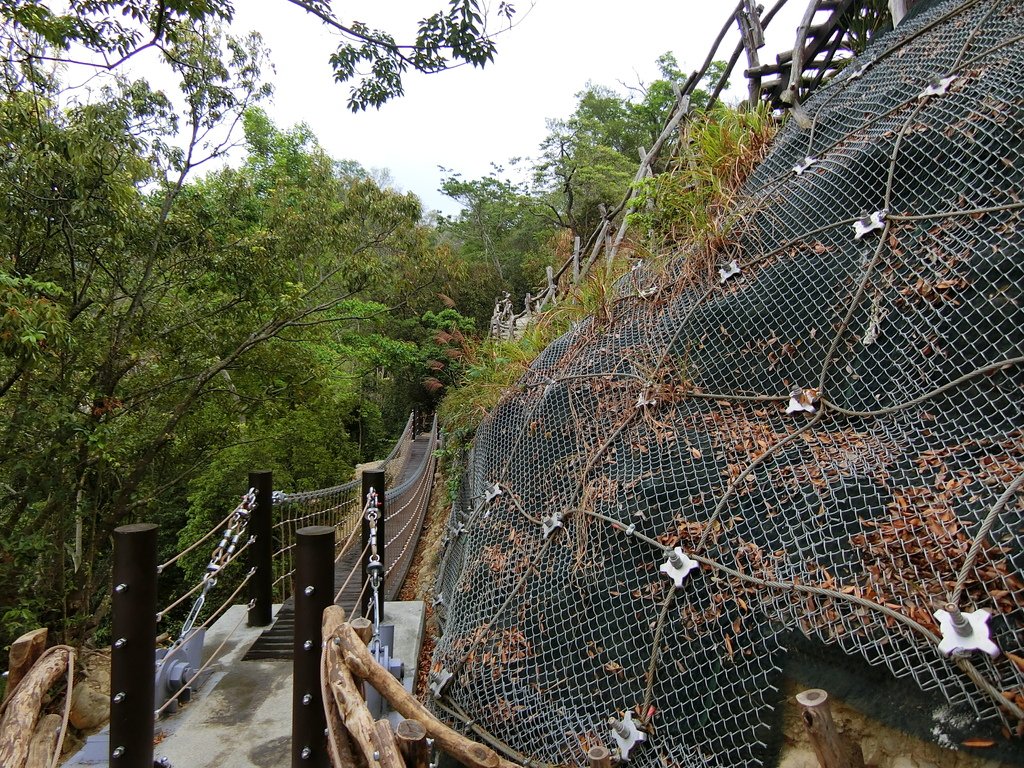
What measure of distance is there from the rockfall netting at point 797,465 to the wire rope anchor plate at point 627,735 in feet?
0.06

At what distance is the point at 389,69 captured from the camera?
12.8 feet

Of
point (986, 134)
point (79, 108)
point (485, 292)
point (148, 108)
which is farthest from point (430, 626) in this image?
point (485, 292)

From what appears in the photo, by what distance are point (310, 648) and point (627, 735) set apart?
1080 millimetres

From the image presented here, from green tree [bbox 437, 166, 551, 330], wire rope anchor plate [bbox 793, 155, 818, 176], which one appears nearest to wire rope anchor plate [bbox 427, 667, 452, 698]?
wire rope anchor plate [bbox 793, 155, 818, 176]

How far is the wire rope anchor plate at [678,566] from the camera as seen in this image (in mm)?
1999

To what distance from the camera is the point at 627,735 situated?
1.86 meters

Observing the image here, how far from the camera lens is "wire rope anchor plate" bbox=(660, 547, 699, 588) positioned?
200 centimetres

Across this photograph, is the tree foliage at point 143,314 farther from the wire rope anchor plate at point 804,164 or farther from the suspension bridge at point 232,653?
the wire rope anchor plate at point 804,164

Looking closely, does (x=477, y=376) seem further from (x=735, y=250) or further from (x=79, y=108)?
(x=79, y=108)

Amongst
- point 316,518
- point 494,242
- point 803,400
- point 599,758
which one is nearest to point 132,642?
point 599,758

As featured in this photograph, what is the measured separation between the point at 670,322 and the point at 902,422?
1299mm

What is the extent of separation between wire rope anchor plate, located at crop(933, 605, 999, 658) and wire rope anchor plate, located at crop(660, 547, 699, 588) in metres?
0.74

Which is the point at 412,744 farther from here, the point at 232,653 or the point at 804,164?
the point at 804,164

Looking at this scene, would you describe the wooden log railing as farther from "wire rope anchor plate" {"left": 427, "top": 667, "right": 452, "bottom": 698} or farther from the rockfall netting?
"wire rope anchor plate" {"left": 427, "top": 667, "right": 452, "bottom": 698}
